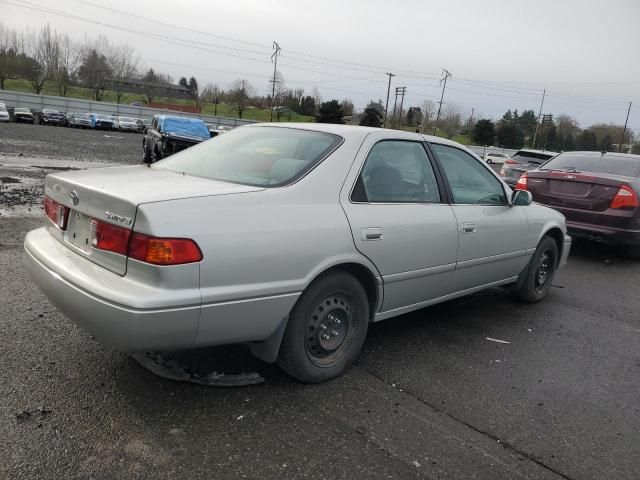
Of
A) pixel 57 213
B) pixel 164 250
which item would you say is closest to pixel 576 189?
pixel 164 250

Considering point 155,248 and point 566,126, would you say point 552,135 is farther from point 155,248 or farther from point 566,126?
point 155,248

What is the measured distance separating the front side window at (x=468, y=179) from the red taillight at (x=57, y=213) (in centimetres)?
262

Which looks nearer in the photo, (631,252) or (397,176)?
(397,176)

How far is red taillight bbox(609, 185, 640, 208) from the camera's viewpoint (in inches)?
275

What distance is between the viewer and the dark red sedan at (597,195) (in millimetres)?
7004

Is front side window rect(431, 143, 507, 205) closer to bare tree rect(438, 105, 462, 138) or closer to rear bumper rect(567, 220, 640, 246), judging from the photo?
rear bumper rect(567, 220, 640, 246)

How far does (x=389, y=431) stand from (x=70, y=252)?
2.00 meters

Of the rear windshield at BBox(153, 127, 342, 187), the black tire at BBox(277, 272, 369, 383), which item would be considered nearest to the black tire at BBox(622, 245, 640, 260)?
the black tire at BBox(277, 272, 369, 383)

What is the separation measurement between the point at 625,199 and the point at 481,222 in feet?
13.3

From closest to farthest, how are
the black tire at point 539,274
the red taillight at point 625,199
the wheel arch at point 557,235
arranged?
the black tire at point 539,274 → the wheel arch at point 557,235 → the red taillight at point 625,199

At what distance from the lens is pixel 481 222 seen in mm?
4133

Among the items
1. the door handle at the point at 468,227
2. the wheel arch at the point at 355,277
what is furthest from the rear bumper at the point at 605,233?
the wheel arch at the point at 355,277

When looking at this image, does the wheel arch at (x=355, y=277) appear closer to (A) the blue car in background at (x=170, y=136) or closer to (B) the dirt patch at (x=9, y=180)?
(B) the dirt patch at (x=9, y=180)

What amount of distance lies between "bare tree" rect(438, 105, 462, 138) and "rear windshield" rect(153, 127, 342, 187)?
8037 cm
